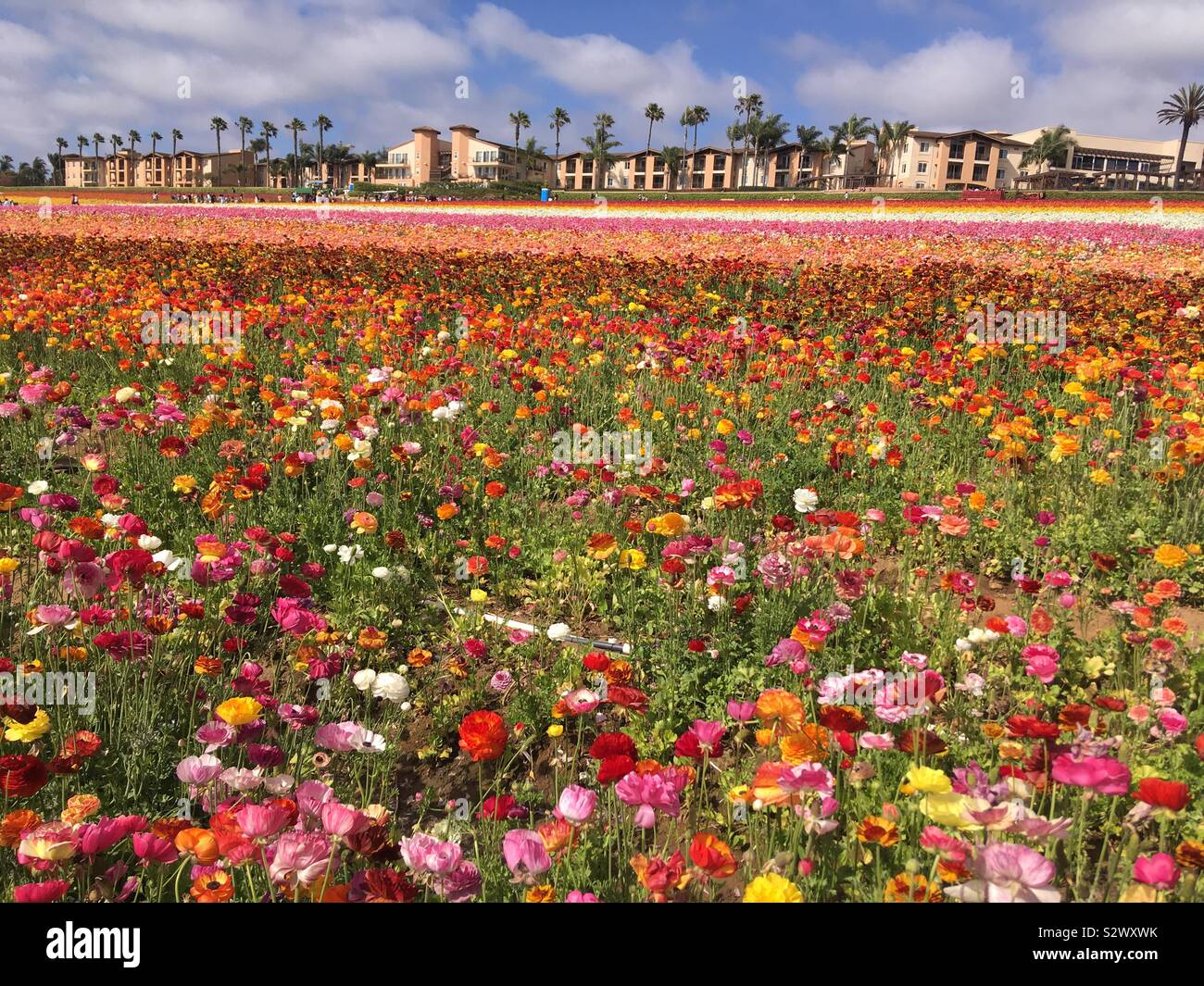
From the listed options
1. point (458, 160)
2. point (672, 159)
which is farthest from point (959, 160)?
point (458, 160)

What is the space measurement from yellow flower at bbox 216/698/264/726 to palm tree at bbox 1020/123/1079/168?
106613mm

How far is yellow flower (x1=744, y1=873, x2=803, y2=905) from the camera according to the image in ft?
4.64

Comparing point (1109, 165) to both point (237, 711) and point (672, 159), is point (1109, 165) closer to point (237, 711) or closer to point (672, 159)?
point (672, 159)

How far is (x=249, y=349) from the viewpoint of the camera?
6.88m

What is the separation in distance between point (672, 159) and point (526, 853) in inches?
4370

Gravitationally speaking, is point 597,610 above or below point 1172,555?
below

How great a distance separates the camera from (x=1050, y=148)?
90562 millimetres

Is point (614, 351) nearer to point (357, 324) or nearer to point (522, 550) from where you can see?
point (357, 324)

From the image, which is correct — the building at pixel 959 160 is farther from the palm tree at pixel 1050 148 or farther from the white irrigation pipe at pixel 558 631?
the white irrigation pipe at pixel 558 631

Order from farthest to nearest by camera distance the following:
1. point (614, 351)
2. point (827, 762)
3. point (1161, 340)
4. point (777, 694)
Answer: point (614, 351) → point (1161, 340) → point (827, 762) → point (777, 694)

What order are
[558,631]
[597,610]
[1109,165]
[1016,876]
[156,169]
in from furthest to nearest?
[156,169]
[1109,165]
[597,610]
[558,631]
[1016,876]

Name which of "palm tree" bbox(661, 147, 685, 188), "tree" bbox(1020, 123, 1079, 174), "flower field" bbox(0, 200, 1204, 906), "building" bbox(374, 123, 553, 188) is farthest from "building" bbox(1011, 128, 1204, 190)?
"flower field" bbox(0, 200, 1204, 906)
